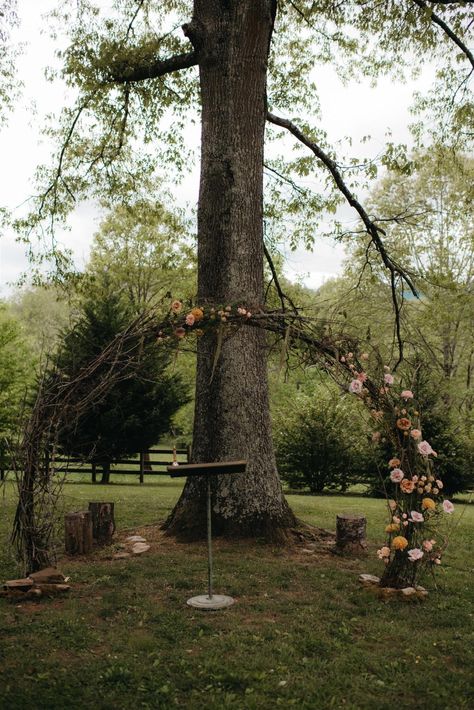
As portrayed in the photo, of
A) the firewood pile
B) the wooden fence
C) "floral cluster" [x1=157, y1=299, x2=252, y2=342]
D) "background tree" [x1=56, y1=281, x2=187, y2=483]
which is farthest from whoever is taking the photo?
"background tree" [x1=56, y1=281, x2=187, y2=483]

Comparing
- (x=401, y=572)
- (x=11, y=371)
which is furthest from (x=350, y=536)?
(x=11, y=371)

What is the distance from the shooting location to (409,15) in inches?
364

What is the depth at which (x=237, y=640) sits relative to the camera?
4242 mm

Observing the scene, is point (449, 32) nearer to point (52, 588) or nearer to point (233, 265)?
point (233, 265)

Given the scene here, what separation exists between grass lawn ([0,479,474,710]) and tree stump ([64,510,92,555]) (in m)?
0.26

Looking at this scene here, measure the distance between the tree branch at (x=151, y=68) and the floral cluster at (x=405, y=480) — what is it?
202 inches

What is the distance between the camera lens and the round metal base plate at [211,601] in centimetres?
486

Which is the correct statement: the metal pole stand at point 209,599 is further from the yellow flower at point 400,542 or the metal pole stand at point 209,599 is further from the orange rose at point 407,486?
the orange rose at point 407,486

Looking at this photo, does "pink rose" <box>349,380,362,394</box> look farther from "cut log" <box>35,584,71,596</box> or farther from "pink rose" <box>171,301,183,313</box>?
"cut log" <box>35,584,71,596</box>

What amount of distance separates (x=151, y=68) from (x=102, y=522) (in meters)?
6.33

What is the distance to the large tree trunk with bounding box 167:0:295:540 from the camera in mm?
6852

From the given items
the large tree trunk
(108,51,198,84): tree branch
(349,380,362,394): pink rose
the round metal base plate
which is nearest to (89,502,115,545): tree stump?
the large tree trunk

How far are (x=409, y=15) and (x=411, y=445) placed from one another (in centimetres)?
722

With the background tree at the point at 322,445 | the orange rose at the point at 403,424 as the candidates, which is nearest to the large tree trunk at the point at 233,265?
the orange rose at the point at 403,424
